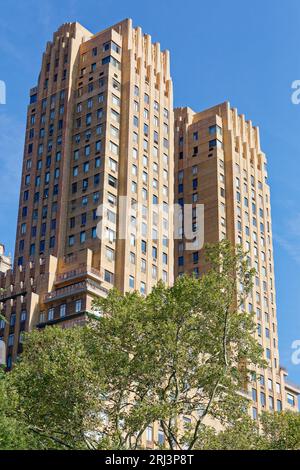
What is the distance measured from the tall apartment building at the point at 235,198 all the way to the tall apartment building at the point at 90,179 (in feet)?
38.8

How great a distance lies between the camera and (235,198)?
10144 cm

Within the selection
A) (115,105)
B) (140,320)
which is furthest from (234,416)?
(115,105)

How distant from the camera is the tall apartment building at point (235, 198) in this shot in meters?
98.1

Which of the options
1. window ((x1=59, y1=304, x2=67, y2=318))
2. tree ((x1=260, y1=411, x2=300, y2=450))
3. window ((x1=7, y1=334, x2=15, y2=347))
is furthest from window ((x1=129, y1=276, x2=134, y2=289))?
tree ((x1=260, y1=411, x2=300, y2=450))

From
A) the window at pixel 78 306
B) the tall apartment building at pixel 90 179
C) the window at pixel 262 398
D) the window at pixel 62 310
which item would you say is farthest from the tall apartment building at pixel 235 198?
the window at pixel 62 310

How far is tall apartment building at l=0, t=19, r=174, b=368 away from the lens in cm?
7719

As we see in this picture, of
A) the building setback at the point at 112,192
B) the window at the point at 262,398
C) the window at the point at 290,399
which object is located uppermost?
the building setback at the point at 112,192

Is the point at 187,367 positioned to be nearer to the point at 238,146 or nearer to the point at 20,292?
the point at 20,292

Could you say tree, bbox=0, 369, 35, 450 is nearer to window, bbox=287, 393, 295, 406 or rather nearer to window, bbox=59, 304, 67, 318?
window, bbox=59, 304, 67, 318

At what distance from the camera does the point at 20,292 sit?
7819 centimetres

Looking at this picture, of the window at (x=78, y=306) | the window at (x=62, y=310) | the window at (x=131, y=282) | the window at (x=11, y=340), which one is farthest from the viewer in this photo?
the window at (x=131, y=282)

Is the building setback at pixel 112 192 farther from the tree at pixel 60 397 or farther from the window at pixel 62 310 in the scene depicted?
the tree at pixel 60 397

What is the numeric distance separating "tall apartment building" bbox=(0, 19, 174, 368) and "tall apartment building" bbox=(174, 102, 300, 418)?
11835mm
